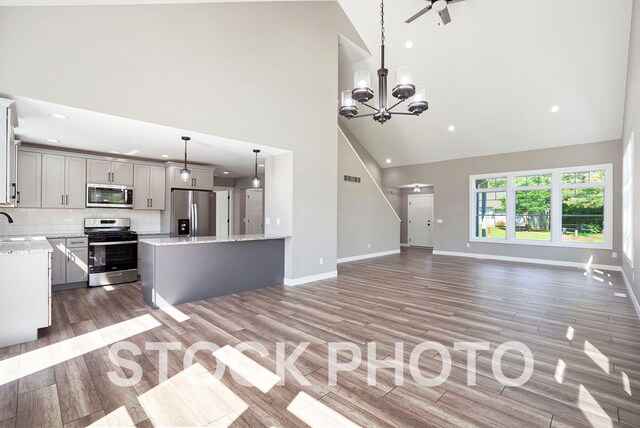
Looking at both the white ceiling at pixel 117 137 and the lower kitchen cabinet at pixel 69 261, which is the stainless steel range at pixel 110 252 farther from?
the white ceiling at pixel 117 137

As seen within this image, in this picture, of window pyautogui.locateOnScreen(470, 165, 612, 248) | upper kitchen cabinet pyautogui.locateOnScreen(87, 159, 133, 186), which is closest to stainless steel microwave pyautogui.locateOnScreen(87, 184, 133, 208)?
upper kitchen cabinet pyautogui.locateOnScreen(87, 159, 133, 186)

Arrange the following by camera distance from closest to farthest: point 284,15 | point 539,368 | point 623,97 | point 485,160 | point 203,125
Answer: point 539,368 < point 203,125 < point 284,15 < point 623,97 < point 485,160

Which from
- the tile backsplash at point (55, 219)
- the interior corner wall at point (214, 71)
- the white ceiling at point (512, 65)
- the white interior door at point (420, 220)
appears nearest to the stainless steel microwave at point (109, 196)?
the tile backsplash at point (55, 219)

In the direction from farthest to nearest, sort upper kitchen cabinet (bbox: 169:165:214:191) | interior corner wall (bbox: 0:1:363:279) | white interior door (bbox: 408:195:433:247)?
white interior door (bbox: 408:195:433:247)
upper kitchen cabinet (bbox: 169:165:214:191)
interior corner wall (bbox: 0:1:363:279)

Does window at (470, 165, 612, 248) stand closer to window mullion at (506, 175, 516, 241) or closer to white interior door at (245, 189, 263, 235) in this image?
window mullion at (506, 175, 516, 241)

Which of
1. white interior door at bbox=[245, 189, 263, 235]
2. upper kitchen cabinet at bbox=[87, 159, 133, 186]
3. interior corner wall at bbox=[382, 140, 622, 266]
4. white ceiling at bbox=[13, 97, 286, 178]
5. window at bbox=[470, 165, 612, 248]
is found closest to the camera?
white ceiling at bbox=[13, 97, 286, 178]

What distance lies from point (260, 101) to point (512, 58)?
5756mm

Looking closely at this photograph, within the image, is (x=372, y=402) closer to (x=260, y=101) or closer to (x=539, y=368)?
(x=539, y=368)

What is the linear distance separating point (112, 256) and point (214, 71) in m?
3.86

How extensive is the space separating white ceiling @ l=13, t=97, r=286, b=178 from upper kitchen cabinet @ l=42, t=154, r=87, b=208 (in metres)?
0.27

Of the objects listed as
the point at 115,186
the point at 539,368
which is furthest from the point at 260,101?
the point at 539,368

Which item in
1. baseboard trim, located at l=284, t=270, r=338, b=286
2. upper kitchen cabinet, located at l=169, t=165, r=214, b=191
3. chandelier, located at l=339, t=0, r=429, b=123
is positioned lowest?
baseboard trim, located at l=284, t=270, r=338, b=286

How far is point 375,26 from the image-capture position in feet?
22.7

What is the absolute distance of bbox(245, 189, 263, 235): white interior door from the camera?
29.2 feet
